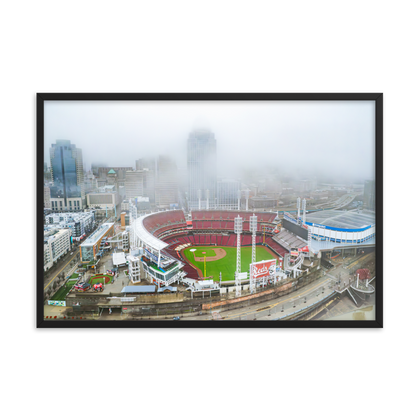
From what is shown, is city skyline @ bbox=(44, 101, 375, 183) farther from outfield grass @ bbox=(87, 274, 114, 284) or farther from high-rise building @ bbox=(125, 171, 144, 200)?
outfield grass @ bbox=(87, 274, 114, 284)

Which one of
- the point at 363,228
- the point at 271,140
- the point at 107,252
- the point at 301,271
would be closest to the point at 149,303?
the point at 107,252

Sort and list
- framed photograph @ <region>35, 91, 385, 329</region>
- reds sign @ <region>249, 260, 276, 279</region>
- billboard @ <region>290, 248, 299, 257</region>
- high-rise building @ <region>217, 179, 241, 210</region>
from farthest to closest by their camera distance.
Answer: billboard @ <region>290, 248, 299, 257</region>
reds sign @ <region>249, 260, 276, 279</region>
high-rise building @ <region>217, 179, 241, 210</region>
framed photograph @ <region>35, 91, 385, 329</region>

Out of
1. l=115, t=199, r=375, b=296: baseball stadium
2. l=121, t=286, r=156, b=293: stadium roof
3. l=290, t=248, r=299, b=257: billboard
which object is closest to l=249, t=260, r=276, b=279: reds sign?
l=115, t=199, r=375, b=296: baseball stadium

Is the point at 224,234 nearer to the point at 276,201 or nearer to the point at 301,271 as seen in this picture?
the point at 276,201

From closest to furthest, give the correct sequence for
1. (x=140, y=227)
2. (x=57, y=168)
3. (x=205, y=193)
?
(x=57, y=168) < (x=205, y=193) < (x=140, y=227)

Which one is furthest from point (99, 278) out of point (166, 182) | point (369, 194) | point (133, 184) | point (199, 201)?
point (369, 194)

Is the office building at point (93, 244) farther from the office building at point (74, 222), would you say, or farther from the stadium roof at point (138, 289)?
the stadium roof at point (138, 289)
